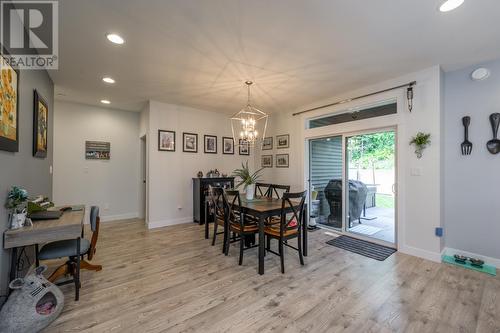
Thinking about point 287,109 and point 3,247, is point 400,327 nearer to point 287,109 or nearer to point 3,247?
point 3,247

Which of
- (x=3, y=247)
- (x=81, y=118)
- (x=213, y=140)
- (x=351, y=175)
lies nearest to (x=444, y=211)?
(x=351, y=175)

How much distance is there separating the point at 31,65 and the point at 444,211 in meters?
5.69

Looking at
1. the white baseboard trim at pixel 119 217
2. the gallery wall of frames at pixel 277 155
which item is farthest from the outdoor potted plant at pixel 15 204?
the gallery wall of frames at pixel 277 155

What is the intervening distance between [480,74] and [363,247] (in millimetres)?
2838

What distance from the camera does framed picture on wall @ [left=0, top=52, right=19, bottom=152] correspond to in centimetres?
170

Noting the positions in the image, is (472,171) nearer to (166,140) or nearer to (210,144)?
(210,144)

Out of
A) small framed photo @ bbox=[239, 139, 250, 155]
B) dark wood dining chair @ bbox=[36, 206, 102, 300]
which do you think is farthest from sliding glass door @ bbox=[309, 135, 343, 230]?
dark wood dining chair @ bbox=[36, 206, 102, 300]

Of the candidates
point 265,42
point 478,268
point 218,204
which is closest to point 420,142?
point 478,268

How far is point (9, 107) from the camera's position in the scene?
1.84 meters

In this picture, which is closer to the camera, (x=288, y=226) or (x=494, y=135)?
(x=494, y=135)

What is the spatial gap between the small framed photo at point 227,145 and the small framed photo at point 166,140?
1.32m

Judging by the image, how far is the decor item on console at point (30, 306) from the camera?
1.55m

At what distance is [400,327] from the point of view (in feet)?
5.68

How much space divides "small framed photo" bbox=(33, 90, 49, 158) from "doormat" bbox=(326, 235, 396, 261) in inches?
171
